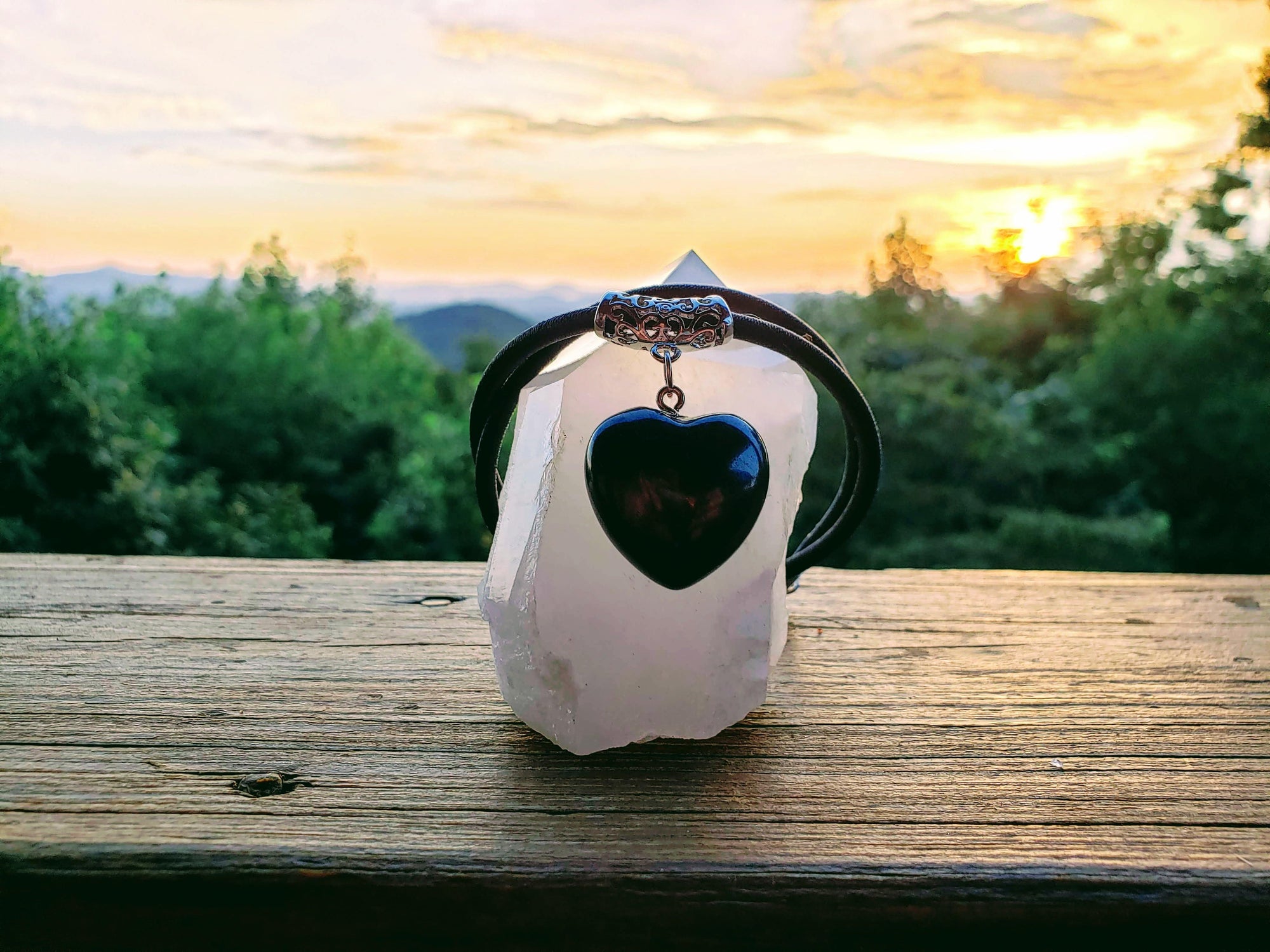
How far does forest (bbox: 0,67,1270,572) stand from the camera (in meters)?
4.59

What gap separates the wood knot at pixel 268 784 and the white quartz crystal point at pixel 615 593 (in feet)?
0.67

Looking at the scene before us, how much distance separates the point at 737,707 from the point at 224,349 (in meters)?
5.34

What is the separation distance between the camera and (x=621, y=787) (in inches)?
33.3

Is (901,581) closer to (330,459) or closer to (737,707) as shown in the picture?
(737,707)

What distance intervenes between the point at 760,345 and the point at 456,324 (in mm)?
5625

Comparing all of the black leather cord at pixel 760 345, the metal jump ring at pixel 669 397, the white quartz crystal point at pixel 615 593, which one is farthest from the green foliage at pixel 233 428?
the metal jump ring at pixel 669 397

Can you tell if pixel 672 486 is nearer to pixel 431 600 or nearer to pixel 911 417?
pixel 431 600

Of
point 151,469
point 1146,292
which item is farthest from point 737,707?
point 1146,292

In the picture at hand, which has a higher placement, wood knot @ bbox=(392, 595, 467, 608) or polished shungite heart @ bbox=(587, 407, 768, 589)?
polished shungite heart @ bbox=(587, 407, 768, 589)

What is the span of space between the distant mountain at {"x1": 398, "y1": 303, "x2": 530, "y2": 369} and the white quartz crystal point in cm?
512

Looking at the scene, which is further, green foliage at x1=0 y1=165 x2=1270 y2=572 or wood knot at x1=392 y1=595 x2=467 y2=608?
green foliage at x1=0 y1=165 x2=1270 y2=572

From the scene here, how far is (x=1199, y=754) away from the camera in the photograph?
923 mm

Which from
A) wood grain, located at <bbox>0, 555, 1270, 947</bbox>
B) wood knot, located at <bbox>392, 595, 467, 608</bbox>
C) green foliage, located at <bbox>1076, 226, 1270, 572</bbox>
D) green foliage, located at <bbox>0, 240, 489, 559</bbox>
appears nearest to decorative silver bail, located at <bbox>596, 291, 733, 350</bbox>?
wood grain, located at <bbox>0, 555, 1270, 947</bbox>

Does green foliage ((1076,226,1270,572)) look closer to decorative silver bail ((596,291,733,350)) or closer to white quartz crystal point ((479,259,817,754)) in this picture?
white quartz crystal point ((479,259,817,754))
